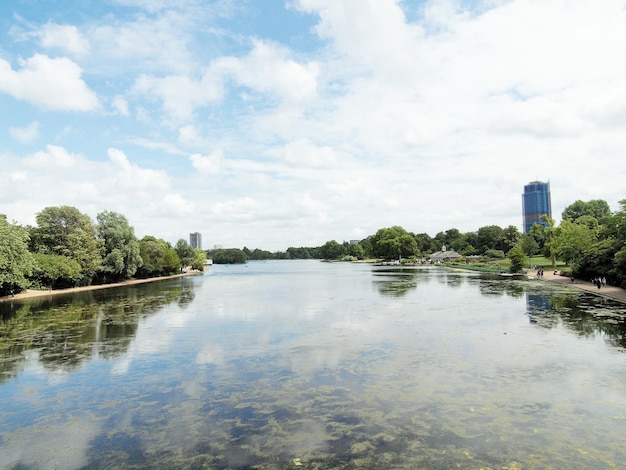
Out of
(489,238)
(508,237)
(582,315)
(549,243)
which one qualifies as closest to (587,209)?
(508,237)

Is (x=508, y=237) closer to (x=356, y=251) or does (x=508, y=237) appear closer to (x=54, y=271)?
(x=356, y=251)

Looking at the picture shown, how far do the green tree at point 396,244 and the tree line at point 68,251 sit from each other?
273 ft

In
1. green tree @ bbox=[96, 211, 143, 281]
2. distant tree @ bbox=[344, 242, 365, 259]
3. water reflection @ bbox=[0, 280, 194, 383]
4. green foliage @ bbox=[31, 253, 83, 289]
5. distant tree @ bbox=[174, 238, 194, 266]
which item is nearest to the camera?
water reflection @ bbox=[0, 280, 194, 383]

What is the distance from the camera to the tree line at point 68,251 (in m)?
33.2

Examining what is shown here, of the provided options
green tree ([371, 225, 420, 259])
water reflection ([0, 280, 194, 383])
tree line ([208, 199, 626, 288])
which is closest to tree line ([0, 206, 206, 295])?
water reflection ([0, 280, 194, 383])

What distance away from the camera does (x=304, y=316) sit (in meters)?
22.4

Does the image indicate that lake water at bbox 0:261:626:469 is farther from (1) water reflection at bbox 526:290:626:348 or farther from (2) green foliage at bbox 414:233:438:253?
(2) green foliage at bbox 414:233:438:253

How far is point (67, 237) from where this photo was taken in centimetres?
4597

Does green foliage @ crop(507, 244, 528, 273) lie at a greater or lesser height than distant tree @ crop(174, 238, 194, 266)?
lesser

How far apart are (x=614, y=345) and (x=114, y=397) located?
15771 millimetres

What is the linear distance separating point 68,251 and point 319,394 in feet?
142

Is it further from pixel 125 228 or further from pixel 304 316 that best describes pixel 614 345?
pixel 125 228

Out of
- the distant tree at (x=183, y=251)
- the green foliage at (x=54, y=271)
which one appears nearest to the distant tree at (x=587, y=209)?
the distant tree at (x=183, y=251)

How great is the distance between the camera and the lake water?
701cm
